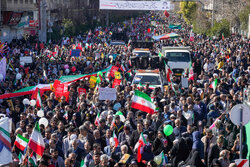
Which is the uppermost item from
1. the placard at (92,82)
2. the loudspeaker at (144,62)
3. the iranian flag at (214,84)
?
the iranian flag at (214,84)

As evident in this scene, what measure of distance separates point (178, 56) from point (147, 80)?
879 centimetres

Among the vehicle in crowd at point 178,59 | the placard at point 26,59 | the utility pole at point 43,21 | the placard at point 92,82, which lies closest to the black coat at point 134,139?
the placard at point 92,82

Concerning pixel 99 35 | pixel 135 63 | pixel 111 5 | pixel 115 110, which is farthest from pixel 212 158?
pixel 111 5

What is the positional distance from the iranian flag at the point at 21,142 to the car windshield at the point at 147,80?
8684mm

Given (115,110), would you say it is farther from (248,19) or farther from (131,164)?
(248,19)

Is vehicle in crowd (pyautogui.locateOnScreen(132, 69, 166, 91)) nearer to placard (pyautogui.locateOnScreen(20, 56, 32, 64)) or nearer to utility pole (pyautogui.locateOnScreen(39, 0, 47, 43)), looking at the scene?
placard (pyautogui.locateOnScreen(20, 56, 32, 64))

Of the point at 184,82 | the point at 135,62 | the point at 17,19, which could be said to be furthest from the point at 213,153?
A: the point at 17,19

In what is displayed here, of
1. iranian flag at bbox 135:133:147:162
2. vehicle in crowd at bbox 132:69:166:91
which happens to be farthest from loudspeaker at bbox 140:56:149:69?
iranian flag at bbox 135:133:147:162

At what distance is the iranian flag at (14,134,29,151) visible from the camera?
33.4ft

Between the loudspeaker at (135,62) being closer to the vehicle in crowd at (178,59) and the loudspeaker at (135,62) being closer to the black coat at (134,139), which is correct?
the vehicle in crowd at (178,59)

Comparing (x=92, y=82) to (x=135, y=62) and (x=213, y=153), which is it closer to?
(x=135, y=62)

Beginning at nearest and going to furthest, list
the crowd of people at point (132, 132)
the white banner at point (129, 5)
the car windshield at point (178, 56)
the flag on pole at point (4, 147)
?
1. the flag on pole at point (4, 147)
2. the crowd of people at point (132, 132)
3. the car windshield at point (178, 56)
4. the white banner at point (129, 5)

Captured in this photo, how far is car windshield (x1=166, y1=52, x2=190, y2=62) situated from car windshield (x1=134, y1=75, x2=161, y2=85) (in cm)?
830

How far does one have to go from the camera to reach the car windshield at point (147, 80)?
1862 cm
